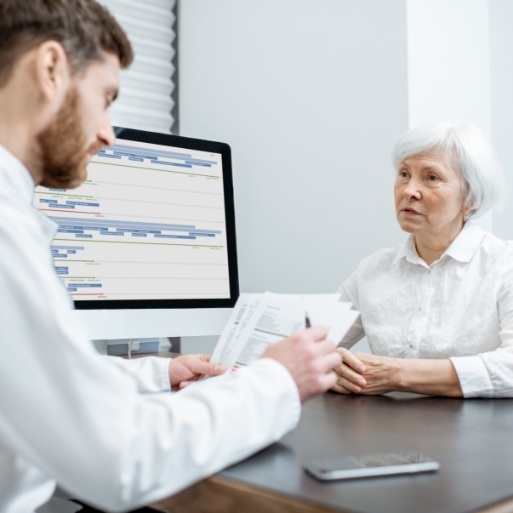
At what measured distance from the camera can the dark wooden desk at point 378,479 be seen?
2.64 ft

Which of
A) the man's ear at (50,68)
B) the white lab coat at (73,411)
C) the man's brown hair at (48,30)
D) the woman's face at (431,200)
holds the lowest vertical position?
the white lab coat at (73,411)

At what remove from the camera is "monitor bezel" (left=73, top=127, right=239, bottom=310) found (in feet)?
6.35

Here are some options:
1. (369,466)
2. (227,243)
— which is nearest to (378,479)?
(369,466)

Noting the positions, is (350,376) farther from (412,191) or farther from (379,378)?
(412,191)

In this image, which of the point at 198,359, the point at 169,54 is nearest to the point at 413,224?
the point at 198,359

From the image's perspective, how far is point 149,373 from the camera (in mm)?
1447

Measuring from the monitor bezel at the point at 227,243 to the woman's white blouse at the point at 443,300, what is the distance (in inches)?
14.7

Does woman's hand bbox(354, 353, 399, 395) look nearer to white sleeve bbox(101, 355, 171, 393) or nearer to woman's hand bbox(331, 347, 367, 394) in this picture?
woman's hand bbox(331, 347, 367, 394)

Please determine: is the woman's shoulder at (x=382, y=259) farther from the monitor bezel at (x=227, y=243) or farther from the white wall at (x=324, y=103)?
the monitor bezel at (x=227, y=243)

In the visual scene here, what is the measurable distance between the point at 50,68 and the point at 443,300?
1.29 metres

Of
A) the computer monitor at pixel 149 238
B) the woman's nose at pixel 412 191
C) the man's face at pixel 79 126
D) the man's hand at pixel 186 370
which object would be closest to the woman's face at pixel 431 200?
the woman's nose at pixel 412 191

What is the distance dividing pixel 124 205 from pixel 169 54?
1.19 m

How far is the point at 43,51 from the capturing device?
87cm

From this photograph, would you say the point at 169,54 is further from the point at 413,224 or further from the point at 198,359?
the point at 198,359
